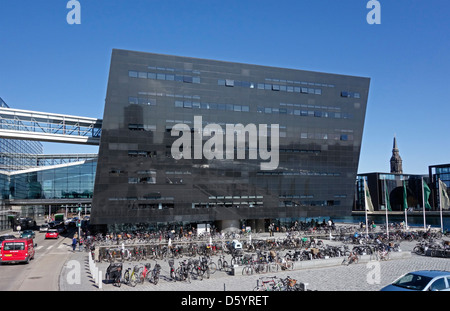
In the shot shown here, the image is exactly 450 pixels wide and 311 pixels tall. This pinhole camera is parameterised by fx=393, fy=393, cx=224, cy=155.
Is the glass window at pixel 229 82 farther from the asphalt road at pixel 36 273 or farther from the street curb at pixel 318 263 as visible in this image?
the street curb at pixel 318 263

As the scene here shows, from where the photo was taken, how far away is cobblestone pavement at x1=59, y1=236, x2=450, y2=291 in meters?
20.5

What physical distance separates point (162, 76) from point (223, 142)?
37.8 ft

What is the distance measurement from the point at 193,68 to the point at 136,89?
7.90 m

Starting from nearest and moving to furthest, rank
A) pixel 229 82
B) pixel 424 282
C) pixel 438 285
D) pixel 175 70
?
pixel 438 285 < pixel 424 282 < pixel 175 70 < pixel 229 82

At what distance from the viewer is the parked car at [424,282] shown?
13438 mm

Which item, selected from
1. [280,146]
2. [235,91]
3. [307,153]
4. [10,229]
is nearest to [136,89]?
[235,91]

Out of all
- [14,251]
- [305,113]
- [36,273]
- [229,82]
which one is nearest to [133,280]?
[36,273]

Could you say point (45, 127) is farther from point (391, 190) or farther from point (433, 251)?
point (391, 190)

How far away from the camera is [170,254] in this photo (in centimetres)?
3256

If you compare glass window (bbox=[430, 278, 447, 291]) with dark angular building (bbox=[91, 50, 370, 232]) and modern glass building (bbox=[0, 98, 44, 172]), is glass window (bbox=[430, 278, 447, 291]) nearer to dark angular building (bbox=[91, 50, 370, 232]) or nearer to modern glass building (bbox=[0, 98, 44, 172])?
dark angular building (bbox=[91, 50, 370, 232])

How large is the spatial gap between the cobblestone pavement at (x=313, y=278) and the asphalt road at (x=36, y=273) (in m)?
0.64

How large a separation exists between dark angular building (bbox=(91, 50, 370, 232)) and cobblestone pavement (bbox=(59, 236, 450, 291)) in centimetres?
2022

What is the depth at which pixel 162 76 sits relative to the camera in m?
48.9
